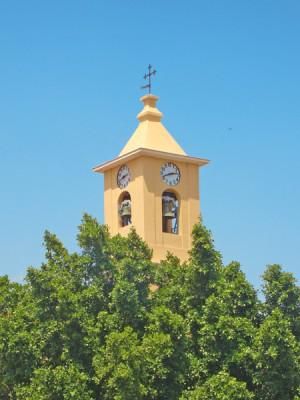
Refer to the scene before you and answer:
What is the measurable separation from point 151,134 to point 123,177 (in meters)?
1.66

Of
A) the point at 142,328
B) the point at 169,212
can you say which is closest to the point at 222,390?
the point at 142,328

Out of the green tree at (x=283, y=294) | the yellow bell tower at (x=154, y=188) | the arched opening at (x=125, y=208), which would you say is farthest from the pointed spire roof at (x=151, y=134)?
the green tree at (x=283, y=294)

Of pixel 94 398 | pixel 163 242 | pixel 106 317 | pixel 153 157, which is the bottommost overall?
pixel 94 398

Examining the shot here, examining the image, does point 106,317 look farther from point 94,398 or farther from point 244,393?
point 244,393

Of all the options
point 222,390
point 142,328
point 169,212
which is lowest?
point 222,390

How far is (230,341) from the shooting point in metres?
26.6

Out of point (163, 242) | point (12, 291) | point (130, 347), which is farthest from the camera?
point (163, 242)

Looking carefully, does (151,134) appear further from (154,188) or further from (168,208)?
(168,208)

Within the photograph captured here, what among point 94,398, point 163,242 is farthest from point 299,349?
point 163,242

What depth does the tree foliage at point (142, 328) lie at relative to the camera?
25625 millimetres

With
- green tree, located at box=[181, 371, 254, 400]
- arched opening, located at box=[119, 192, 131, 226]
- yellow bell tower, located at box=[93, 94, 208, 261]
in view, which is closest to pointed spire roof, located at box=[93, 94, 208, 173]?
yellow bell tower, located at box=[93, 94, 208, 261]

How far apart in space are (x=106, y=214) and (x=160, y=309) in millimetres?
8734

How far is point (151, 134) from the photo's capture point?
112 feet

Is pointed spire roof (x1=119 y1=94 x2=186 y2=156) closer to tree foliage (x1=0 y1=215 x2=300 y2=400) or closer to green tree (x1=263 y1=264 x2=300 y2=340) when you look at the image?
tree foliage (x1=0 y1=215 x2=300 y2=400)
